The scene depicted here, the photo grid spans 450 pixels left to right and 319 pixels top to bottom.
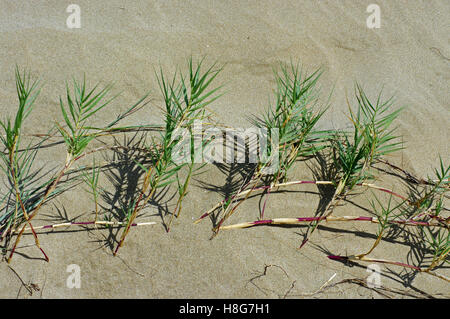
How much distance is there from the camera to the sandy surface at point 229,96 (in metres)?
1.49

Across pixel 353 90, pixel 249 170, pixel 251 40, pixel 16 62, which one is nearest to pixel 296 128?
pixel 249 170

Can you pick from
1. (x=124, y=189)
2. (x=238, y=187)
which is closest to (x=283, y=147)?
(x=238, y=187)

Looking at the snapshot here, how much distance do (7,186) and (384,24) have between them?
8.25ft

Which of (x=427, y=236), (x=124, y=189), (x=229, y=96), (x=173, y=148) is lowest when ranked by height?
(x=427, y=236)

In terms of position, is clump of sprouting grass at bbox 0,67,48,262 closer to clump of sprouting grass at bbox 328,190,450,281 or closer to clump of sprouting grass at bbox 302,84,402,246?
clump of sprouting grass at bbox 302,84,402,246

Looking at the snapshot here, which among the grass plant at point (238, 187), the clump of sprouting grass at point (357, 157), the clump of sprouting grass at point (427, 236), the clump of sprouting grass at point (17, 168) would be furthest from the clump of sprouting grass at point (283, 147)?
the clump of sprouting grass at point (17, 168)

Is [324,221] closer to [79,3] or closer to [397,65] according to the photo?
[397,65]

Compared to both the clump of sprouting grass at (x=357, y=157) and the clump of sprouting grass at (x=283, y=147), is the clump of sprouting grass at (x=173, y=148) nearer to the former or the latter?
the clump of sprouting grass at (x=283, y=147)

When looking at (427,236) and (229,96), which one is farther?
(229,96)

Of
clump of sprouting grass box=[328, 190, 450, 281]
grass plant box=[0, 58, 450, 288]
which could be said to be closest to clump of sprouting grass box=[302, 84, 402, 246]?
grass plant box=[0, 58, 450, 288]

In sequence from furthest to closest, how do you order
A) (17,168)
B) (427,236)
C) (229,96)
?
(229,96) → (427,236) → (17,168)

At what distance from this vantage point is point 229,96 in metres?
2.20

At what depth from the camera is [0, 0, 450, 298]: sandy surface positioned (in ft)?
4.90

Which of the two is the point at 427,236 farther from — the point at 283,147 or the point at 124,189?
the point at 124,189
